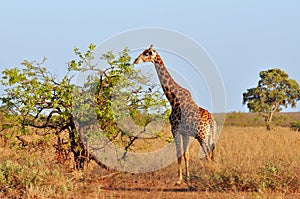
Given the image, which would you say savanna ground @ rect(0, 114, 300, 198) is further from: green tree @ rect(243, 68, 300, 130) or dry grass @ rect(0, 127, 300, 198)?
green tree @ rect(243, 68, 300, 130)

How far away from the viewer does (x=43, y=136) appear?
9805 millimetres

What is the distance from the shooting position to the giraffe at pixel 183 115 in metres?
9.89

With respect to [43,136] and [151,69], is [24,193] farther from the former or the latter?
[151,69]

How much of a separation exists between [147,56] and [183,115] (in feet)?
4.05

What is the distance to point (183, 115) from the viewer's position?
32.8 ft

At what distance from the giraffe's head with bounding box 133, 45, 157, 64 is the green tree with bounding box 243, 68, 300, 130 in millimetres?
23934

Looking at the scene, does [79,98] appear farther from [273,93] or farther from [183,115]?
[273,93]

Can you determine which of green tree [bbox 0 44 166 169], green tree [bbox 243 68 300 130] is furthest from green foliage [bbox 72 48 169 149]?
green tree [bbox 243 68 300 130]

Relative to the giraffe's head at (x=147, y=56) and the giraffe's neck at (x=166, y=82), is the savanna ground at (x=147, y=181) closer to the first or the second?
the giraffe's neck at (x=166, y=82)

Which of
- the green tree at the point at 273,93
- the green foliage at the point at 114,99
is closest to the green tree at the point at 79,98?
the green foliage at the point at 114,99

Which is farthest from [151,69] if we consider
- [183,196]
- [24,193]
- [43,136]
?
[24,193]

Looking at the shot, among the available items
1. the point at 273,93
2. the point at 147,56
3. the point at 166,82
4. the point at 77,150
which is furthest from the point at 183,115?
the point at 273,93

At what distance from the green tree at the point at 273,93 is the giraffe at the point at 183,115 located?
2360 cm

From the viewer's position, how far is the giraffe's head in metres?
9.84
